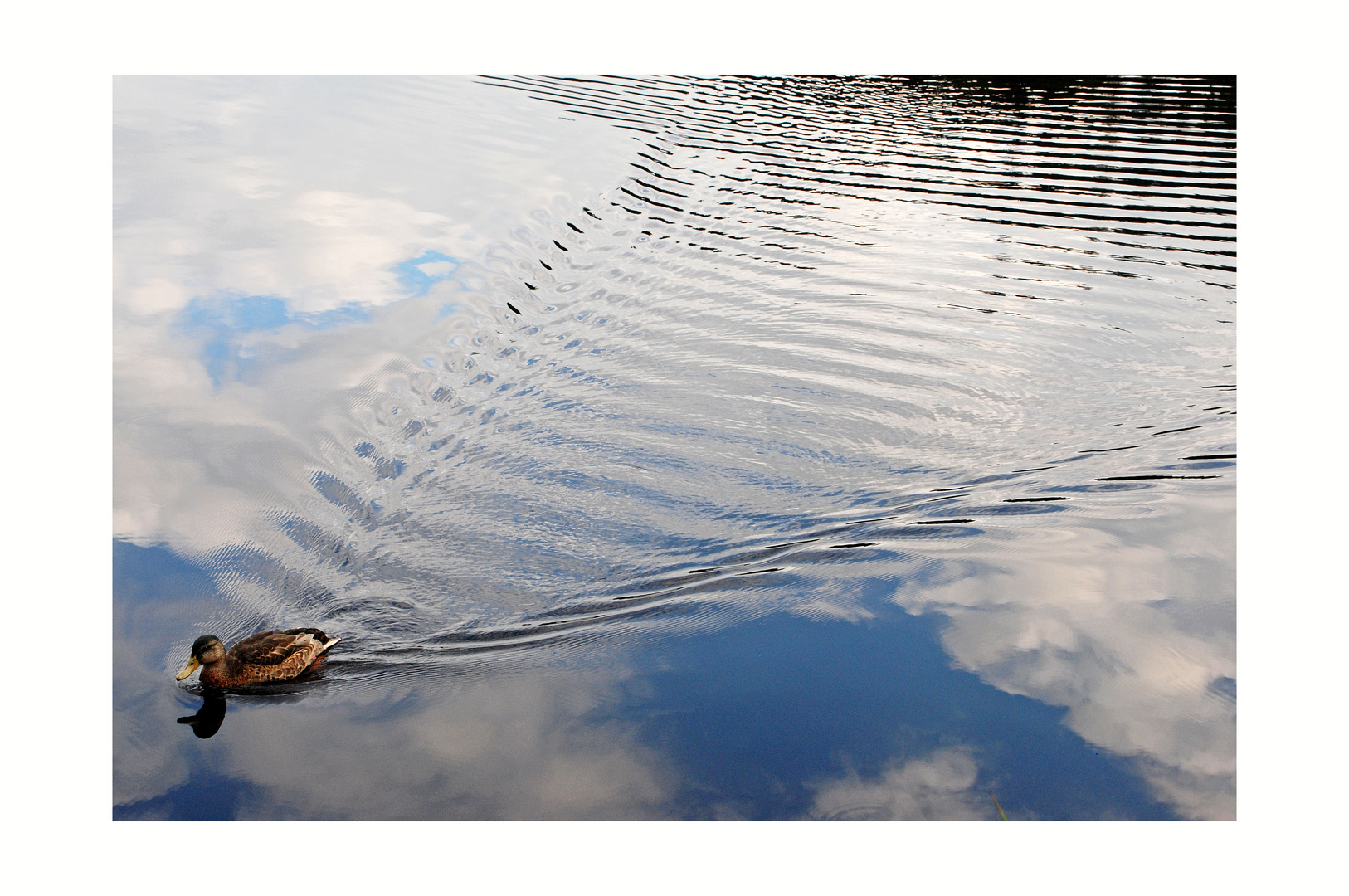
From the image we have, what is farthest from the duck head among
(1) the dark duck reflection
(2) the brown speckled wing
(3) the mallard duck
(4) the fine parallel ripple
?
(4) the fine parallel ripple

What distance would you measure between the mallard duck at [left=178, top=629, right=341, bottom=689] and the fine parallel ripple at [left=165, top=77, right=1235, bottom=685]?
38cm

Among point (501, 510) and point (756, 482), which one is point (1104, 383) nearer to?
point (756, 482)

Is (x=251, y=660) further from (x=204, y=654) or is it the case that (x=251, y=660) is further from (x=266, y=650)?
(x=204, y=654)

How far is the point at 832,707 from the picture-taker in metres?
6.33

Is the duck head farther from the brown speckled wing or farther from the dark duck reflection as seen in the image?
the dark duck reflection

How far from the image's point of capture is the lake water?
6039 mm

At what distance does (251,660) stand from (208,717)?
437mm

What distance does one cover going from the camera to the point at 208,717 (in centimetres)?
633

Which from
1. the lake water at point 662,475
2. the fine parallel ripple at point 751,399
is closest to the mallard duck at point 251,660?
the lake water at point 662,475

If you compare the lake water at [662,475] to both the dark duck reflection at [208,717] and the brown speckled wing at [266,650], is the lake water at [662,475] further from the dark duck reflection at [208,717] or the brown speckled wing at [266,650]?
the brown speckled wing at [266,650]

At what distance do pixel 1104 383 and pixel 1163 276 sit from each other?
3103 millimetres

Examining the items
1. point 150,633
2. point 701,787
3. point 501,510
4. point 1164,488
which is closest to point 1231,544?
point 1164,488

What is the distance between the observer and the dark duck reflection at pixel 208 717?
6.24 m

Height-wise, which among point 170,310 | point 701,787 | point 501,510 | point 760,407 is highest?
point 170,310
